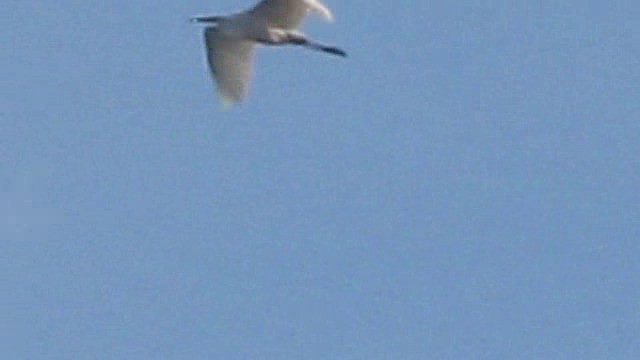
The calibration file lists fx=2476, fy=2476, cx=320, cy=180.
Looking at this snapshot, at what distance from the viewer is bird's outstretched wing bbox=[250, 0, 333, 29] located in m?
31.2

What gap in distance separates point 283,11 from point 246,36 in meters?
0.87

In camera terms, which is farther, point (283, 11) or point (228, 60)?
point (228, 60)

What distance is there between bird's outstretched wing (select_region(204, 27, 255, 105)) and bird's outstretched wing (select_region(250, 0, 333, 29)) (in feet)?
2.96

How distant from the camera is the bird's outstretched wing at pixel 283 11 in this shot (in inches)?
1227

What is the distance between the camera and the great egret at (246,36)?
31203mm

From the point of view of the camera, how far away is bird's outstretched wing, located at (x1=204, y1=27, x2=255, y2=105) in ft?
106

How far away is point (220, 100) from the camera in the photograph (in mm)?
31984

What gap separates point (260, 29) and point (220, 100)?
1.17m

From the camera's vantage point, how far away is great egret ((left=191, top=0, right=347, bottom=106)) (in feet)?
102

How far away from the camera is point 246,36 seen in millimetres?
31859

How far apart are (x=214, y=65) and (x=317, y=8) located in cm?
223

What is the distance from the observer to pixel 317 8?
1213 inches

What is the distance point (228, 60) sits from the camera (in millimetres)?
32375

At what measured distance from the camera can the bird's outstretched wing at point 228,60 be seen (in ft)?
106
